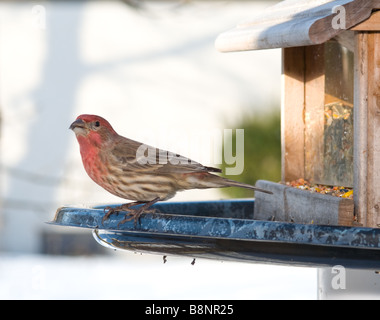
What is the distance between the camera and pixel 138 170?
2541mm

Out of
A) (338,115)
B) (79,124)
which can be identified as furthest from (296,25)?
(79,124)

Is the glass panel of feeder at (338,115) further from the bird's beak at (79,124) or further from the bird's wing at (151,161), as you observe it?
the bird's beak at (79,124)

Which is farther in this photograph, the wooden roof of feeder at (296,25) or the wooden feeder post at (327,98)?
the wooden feeder post at (327,98)

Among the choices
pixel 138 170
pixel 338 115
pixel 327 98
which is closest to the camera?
pixel 138 170

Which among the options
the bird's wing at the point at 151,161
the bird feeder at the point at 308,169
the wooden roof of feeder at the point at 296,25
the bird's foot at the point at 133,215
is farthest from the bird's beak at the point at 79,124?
the wooden roof of feeder at the point at 296,25

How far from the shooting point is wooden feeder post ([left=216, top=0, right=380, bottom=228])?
229 cm

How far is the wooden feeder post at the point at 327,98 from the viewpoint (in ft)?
7.51

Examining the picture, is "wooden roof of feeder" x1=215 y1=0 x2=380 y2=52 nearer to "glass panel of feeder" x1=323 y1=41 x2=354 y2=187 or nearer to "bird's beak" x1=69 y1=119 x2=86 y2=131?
"glass panel of feeder" x1=323 y1=41 x2=354 y2=187

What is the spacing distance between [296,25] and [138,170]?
0.67m

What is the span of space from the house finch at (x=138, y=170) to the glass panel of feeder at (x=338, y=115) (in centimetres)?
41

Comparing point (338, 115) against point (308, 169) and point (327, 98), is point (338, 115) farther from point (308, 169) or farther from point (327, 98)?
point (308, 169)

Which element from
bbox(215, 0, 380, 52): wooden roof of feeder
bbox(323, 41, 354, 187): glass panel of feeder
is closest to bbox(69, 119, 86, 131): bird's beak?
bbox(215, 0, 380, 52): wooden roof of feeder

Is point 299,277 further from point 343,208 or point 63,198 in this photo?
point 343,208

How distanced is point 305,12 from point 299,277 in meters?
4.33
